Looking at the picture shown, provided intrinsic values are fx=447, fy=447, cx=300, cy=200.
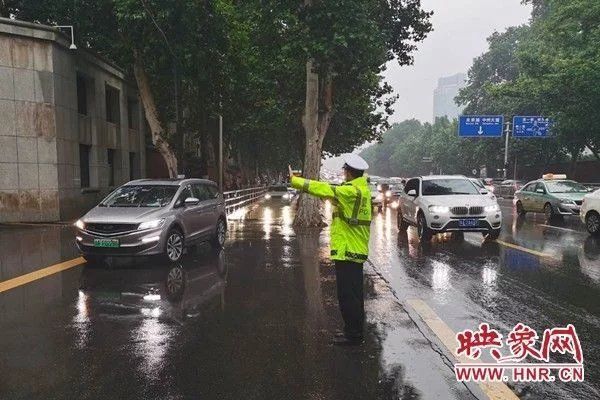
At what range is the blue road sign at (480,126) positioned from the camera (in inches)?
1576

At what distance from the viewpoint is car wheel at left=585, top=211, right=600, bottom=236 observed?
12516mm

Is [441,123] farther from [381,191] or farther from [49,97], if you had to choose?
[49,97]

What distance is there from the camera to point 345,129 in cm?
3250

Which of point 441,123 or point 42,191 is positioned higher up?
point 441,123

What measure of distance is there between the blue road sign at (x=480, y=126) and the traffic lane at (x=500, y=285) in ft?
100

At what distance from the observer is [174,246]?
361 inches

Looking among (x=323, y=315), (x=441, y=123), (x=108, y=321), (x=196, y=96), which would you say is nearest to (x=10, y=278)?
(x=108, y=321)

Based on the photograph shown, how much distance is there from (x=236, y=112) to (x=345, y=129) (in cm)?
834

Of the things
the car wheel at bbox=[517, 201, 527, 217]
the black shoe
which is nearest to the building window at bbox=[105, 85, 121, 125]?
the car wheel at bbox=[517, 201, 527, 217]

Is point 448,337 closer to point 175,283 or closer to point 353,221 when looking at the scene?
point 353,221

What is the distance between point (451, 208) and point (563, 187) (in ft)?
30.9

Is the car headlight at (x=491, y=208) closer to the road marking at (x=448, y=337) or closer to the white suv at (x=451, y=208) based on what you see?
the white suv at (x=451, y=208)

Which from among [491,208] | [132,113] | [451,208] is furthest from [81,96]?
[491,208]

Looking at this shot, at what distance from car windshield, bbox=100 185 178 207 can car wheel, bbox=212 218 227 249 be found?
189cm
